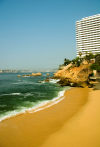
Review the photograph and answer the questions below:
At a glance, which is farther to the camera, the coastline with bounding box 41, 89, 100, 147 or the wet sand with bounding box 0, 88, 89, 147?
the wet sand with bounding box 0, 88, 89, 147

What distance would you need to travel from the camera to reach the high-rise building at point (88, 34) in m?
75.2

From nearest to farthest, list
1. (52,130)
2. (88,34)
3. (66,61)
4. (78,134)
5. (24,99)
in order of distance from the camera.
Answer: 1. (78,134)
2. (52,130)
3. (24,99)
4. (66,61)
5. (88,34)

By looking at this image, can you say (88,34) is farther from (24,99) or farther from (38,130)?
(38,130)

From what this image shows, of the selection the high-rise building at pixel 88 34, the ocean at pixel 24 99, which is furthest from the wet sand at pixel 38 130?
the high-rise building at pixel 88 34

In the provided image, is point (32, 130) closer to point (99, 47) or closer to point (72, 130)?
point (72, 130)

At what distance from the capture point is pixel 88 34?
77312mm

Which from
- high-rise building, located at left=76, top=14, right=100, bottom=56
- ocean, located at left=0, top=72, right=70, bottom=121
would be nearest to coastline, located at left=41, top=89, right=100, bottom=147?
ocean, located at left=0, top=72, right=70, bottom=121

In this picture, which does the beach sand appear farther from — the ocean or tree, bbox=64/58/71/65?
tree, bbox=64/58/71/65

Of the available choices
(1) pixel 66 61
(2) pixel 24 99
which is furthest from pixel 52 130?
(1) pixel 66 61

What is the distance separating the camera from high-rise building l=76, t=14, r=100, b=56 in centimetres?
7519

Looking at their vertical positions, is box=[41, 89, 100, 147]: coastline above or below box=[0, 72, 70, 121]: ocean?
above

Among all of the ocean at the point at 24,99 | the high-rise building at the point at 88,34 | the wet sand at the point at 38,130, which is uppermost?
the high-rise building at the point at 88,34

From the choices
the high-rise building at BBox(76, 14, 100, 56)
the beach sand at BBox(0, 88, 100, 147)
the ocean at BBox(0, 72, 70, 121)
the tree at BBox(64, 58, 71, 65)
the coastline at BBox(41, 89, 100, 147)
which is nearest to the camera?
the coastline at BBox(41, 89, 100, 147)

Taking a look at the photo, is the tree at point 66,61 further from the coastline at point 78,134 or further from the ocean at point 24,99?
the coastline at point 78,134
